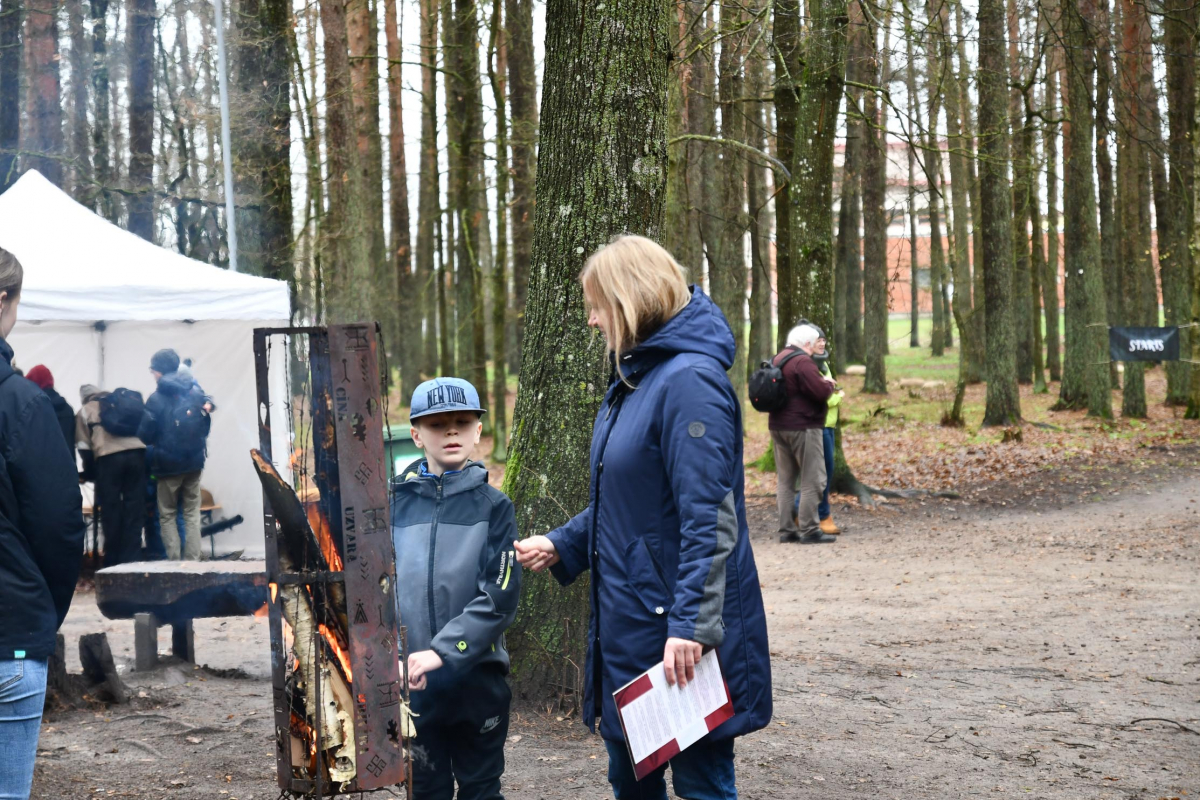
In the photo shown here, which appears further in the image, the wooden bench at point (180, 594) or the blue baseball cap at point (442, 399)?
the wooden bench at point (180, 594)

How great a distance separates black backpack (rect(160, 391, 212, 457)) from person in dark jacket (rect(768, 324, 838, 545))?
5287mm

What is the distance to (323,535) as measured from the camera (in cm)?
277

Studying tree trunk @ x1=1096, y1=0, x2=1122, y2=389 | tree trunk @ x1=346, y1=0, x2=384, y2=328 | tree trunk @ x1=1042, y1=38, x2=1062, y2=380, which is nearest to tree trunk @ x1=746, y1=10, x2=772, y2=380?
tree trunk @ x1=1042, y1=38, x2=1062, y2=380

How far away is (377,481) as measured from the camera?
2.77 m

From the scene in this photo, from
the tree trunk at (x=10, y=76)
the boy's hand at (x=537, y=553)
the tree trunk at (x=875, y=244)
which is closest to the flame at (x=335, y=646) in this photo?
the boy's hand at (x=537, y=553)

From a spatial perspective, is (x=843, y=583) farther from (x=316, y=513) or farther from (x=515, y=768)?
(x=316, y=513)

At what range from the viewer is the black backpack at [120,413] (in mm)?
9594

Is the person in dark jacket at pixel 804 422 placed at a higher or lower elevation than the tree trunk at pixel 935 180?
lower

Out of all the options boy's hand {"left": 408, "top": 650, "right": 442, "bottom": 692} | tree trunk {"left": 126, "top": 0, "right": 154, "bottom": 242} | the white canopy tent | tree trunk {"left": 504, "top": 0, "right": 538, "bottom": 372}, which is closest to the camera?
boy's hand {"left": 408, "top": 650, "right": 442, "bottom": 692}

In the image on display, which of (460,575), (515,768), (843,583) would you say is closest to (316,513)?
(460,575)

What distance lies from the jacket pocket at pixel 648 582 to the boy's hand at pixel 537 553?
0.37 metres

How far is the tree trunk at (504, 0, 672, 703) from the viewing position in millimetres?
4734

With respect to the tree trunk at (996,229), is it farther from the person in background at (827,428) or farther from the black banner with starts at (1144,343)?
the person in background at (827,428)

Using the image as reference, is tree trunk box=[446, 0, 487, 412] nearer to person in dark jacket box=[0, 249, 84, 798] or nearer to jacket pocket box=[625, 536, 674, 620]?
person in dark jacket box=[0, 249, 84, 798]
